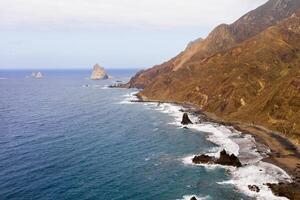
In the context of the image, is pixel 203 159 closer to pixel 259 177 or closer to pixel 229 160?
pixel 229 160

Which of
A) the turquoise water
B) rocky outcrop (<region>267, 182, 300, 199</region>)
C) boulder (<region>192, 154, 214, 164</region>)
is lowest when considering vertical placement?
the turquoise water

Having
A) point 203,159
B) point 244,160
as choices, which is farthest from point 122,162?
point 244,160

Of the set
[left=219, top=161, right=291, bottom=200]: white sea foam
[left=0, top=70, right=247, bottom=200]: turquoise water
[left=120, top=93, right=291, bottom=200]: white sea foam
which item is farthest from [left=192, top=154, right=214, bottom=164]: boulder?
[left=219, top=161, right=291, bottom=200]: white sea foam

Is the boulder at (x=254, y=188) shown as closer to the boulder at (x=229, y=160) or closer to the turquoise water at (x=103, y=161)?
the turquoise water at (x=103, y=161)

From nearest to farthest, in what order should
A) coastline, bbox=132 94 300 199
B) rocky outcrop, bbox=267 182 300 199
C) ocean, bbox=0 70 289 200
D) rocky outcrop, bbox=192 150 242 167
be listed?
rocky outcrop, bbox=267 182 300 199 < coastline, bbox=132 94 300 199 < ocean, bbox=0 70 289 200 < rocky outcrop, bbox=192 150 242 167

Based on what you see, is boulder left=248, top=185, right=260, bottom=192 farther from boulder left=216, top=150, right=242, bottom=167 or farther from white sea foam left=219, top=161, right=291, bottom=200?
boulder left=216, top=150, right=242, bottom=167

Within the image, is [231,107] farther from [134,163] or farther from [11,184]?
[11,184]
